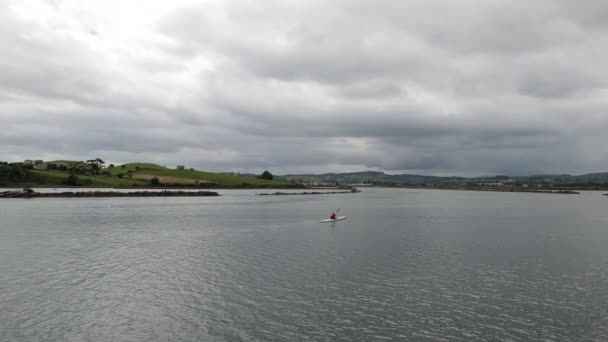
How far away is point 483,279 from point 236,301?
16735 mm

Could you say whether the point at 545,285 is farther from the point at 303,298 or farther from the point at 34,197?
the point at 34,197

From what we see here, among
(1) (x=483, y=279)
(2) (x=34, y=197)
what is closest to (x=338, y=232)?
(1) (x=483, y=279)

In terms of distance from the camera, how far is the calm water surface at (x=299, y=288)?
17969mm

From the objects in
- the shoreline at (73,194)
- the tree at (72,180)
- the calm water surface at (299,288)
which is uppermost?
the tree at (72,180)

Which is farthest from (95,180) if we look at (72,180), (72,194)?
(72,194)

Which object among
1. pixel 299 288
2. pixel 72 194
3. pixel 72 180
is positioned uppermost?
pixel 72 180

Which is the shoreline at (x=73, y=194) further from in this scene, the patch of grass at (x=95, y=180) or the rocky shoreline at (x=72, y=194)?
the patch of grass at (x=95, y=180)

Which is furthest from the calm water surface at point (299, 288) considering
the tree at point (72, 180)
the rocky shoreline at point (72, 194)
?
the tree at point (72, 180)

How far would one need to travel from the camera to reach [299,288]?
24.4m

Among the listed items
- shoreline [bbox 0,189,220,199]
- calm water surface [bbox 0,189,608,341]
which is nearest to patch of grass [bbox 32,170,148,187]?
shoreline [bbox 0,189,220,199]

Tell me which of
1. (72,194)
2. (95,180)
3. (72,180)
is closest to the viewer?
(72,194)

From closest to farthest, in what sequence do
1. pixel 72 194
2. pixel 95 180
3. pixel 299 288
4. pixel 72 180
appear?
pixel 299 288, pixel 72 194, pixel 72 180, pixel 95 180

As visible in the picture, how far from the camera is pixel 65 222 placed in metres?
59.1

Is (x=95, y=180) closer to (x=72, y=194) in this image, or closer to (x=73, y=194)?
(x=72, y=194)
